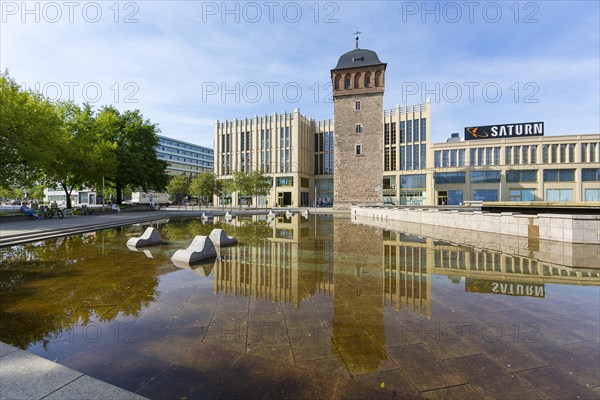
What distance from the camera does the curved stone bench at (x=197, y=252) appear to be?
30.2 ft

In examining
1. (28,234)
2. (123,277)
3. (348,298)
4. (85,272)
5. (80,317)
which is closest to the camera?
(80,317)

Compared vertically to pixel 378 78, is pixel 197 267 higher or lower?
lower

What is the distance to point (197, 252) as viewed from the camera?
9406mm

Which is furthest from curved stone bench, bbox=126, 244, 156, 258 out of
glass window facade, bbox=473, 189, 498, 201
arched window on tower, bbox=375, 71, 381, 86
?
glass window facade, bbox=473, 189, 498, 201

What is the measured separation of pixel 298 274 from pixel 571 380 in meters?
5.57

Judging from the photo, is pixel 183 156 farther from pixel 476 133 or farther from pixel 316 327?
pixel 316 327

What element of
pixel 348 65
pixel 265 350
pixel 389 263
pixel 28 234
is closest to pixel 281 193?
pixel 348 65

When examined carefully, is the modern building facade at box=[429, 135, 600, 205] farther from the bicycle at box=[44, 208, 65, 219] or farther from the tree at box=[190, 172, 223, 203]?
the bicycle at box=[44, 208, 65, 219]

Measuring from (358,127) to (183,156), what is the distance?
9706 centimetres

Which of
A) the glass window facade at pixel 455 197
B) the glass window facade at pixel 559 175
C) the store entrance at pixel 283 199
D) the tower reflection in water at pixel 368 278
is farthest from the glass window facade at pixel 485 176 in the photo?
the tower reflection in water at pixel 368 278

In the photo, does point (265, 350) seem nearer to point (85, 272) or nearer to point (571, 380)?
point (571, 380)

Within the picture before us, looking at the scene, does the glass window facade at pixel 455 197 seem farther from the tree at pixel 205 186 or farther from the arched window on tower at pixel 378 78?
the tree at pixel 205 186

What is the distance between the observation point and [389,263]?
8.95m

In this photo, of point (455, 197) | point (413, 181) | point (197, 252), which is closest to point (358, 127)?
point (413, 181)
